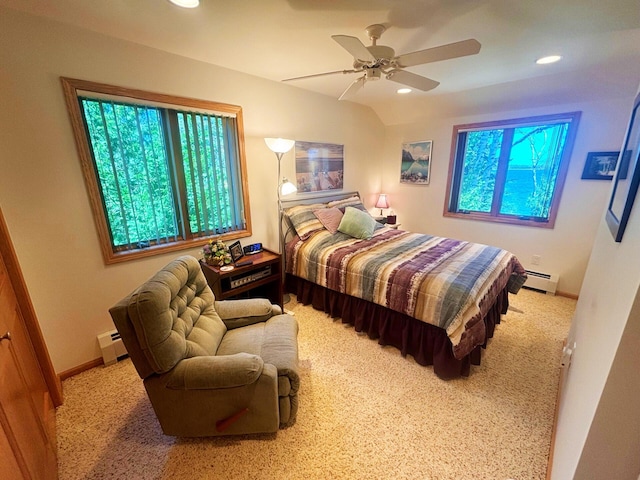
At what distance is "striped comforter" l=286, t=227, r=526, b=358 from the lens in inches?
72.6

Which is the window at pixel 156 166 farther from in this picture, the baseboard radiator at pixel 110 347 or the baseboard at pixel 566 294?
the baseboard at pixel 566 294

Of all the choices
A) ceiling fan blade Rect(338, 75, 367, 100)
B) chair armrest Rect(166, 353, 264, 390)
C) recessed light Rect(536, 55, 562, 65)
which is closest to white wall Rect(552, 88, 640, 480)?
chair armrest Rect(166, 353, 264, 390)

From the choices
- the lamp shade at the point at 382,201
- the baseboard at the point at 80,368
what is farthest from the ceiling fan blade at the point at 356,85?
the baseboard at the point at 80,368

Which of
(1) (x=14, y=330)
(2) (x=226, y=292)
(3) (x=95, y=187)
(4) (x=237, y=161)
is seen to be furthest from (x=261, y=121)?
(1) (x=14, y=330)

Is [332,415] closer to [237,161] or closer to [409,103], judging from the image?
[237,161]

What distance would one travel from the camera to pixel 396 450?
1.45 metres

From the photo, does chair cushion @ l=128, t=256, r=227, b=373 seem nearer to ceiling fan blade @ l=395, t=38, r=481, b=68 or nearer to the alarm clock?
the alarm clock

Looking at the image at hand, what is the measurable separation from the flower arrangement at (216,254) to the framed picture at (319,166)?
1327mm

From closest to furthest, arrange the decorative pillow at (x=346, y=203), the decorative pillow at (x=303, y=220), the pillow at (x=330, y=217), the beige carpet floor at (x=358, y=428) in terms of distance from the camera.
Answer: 1. the beige carpet floor at (x=358, y=428)
2. the decorative pillow at (x=303, y=220)
3. the pillow at (x=330, y=217)
4. the decorative pillow at (x=346, y=203)

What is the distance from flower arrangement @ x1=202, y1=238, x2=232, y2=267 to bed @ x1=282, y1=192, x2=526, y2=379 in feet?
2.62

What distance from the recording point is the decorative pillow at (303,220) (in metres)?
3.01

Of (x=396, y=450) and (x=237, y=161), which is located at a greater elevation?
(x=237, y=161)

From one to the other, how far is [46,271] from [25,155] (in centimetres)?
75

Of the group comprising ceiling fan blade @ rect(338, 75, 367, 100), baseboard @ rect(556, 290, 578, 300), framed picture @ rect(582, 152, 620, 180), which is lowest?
baseboard @ rect(556, 290, 578, 300)
